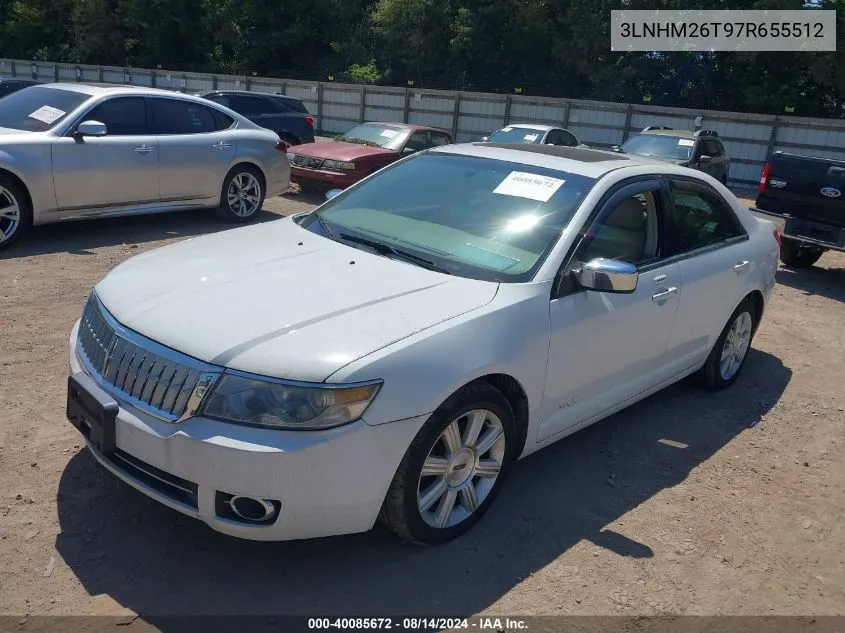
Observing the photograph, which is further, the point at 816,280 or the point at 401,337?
the point at 816,280

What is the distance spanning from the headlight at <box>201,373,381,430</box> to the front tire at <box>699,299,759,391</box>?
339cm

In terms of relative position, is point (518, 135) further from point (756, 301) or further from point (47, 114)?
point (756, 301)

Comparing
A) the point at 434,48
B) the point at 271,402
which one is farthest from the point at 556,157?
the point at 434,48

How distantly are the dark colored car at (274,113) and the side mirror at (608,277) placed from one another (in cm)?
1336

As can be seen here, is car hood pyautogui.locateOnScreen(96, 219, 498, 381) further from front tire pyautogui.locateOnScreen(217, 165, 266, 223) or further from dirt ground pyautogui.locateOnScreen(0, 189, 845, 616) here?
front tire pyautogui.locateOnScreen(217, 165, 266, 223)

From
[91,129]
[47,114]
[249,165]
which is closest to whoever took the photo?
[91,129]

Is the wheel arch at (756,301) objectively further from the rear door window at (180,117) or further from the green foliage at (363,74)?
the green foliage at (363,74)

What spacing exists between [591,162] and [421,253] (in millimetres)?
1248

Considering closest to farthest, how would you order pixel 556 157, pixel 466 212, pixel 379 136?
pixel 466 212 < pixel 556 157 < pixel 379 136

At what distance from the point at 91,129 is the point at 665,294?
5.84 meters

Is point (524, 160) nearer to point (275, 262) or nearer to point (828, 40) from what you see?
point (275, 262)

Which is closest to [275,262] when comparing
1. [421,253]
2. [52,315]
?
[421,253]

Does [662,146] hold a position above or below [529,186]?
below

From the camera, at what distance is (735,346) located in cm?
541
